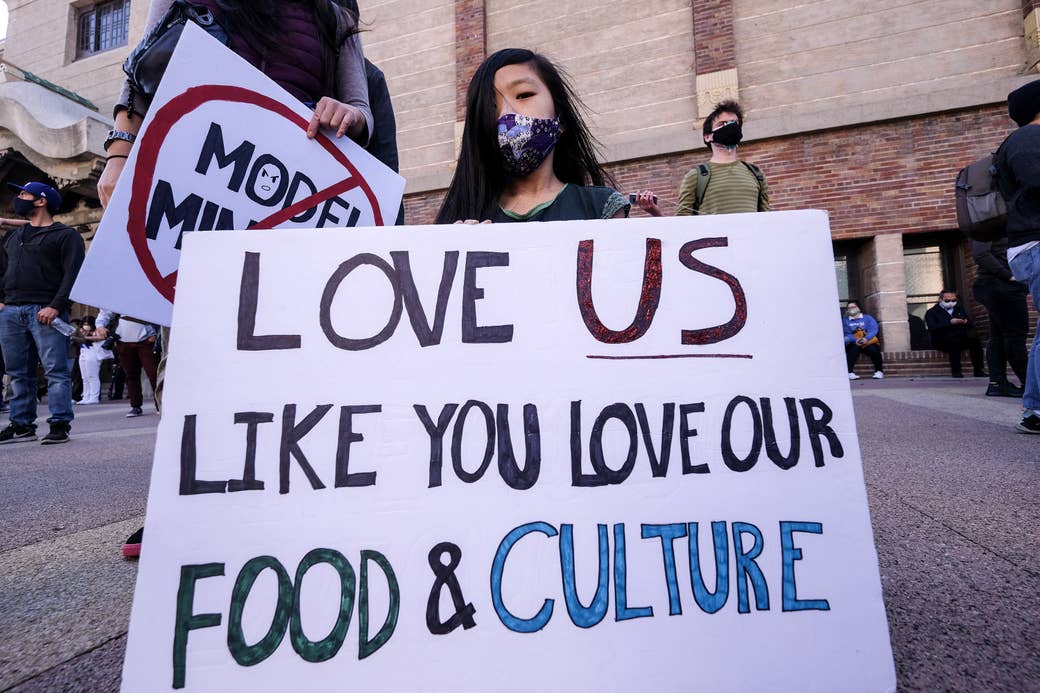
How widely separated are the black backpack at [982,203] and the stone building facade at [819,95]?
4465 millimetres

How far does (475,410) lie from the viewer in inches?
32.8

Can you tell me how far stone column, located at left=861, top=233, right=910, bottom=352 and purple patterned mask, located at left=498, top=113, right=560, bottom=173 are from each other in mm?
7534

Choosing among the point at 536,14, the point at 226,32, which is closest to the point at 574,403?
the point at 226,32

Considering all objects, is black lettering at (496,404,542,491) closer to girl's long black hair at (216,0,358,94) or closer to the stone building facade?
girl's long black hair at (216,0,358,94)

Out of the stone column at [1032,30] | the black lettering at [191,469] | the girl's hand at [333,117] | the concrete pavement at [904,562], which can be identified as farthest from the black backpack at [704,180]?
the stone column at [1032,30]

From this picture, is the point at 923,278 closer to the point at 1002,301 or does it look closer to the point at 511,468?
the point at 1002,301

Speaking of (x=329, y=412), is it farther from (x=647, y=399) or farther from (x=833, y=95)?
(x=833, y=95)

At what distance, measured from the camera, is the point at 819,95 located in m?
7.68

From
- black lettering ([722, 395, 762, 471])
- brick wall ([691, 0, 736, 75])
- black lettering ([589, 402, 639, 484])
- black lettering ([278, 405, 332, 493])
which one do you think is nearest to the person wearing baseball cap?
black lettering ([278, 405, 332, 493])

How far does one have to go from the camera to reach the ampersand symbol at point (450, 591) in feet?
2.43

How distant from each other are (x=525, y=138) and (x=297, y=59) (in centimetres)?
67

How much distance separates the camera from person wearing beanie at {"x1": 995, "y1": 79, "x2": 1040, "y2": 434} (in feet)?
8.71

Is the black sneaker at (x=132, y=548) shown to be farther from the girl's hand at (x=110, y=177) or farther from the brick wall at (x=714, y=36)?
the brick wall at (x=714, y=36)

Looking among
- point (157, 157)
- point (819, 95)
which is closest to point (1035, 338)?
point (157, 157)
